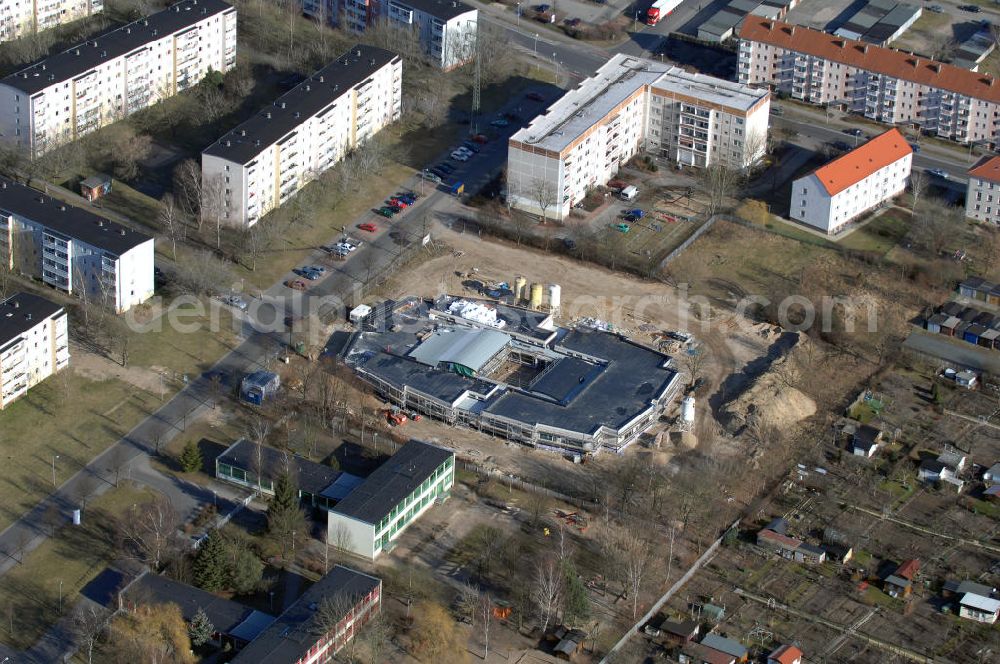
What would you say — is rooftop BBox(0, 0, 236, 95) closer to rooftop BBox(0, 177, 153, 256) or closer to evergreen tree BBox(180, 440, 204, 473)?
rooftop BBox(0, 177, 153, 256)

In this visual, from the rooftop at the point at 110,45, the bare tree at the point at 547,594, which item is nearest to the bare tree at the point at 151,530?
the bare tree at the point at 547,594

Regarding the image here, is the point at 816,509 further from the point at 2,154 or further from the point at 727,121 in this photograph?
the point at 2,154

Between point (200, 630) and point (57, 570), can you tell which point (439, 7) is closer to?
point (57, 570)

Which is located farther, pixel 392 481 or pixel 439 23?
pixel 439 23

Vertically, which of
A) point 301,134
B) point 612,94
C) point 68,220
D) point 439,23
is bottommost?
point 68,220

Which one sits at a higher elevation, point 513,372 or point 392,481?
point 392,481

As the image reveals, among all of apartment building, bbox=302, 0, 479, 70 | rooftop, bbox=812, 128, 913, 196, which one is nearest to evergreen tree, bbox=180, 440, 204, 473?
rooftop, bbox=812, 128, 913, 196

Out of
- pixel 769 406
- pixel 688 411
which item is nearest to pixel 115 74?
pixel 688 411
